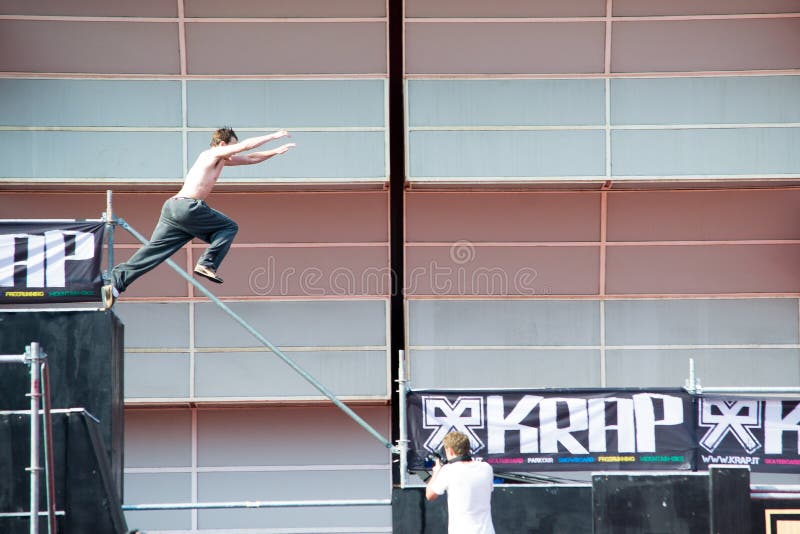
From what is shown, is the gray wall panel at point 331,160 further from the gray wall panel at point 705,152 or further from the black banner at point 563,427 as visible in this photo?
the black banner at point 563,427

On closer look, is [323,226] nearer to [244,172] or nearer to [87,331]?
[244,172]

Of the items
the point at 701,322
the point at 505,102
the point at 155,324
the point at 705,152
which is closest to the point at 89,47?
the point at 155,324

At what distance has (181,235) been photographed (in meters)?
11.1

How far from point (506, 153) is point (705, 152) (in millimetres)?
2919

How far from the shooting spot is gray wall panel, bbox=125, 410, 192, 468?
55.6 feet

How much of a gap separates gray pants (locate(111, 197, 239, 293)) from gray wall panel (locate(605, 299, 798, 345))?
25.9 feet

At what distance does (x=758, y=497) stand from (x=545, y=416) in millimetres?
2197

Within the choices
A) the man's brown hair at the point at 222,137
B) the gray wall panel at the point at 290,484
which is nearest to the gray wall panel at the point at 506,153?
the gray wall panel at the point at 290,484

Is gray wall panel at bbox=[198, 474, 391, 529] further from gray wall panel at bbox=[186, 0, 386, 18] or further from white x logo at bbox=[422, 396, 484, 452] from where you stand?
gray wall panel at bbox=[186, 0, 386, 18]

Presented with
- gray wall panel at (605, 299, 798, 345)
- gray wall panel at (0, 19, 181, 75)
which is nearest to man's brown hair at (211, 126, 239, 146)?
gray wall panel at (0, 19, 181, 75)

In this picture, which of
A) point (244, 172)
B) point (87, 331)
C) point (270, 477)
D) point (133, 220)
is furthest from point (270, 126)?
point (87, 331)

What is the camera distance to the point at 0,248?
1091 centimetres

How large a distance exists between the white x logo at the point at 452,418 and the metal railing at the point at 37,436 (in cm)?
357

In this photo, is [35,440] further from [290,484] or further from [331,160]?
[290,484]
